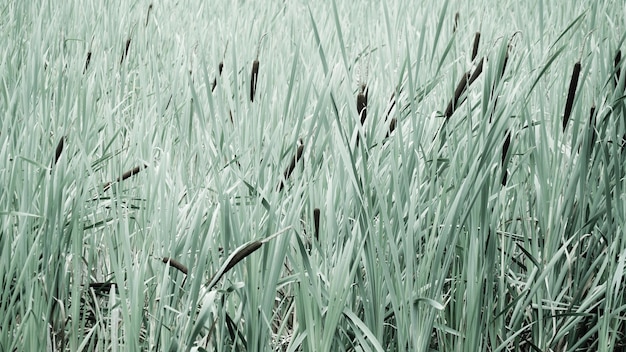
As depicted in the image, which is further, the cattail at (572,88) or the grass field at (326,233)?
the cattail at (572,88)

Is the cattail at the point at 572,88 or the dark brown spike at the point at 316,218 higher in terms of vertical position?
the cattail at the point at 572,88

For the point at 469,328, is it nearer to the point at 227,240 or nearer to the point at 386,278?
the point at 386,278

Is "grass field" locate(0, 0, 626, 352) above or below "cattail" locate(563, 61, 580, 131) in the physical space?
below

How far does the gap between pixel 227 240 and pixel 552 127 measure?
787 mm

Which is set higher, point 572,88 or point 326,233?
point 572,88

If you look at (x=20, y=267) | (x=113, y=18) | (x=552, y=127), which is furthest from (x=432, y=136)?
(x=113, y=18)

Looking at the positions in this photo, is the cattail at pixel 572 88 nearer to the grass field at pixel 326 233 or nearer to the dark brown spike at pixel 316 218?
the grass field at pixel 326 233

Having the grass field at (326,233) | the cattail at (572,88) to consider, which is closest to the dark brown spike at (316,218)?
the grass field at (326,233)

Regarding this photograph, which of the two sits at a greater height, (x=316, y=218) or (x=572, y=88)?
(x=572, y=88)

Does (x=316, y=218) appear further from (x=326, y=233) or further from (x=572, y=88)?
(x=572, y=88)

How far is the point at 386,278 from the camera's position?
779 millimetres

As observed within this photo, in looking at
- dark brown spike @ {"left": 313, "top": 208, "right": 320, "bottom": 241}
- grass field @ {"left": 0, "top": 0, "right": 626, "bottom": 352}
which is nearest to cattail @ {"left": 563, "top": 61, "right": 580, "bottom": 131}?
grass field @ {"left": 0, "top": 0, "right": 626, "bottom": 352}

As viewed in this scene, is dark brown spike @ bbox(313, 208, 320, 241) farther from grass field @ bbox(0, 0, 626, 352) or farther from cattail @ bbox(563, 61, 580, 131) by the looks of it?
cattail @ bbox(563, 61, 580, 131)

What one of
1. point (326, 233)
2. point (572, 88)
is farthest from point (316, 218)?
point (572, 88)
